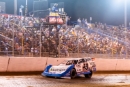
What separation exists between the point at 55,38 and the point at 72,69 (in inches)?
252

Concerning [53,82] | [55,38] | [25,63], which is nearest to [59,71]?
[53,82]

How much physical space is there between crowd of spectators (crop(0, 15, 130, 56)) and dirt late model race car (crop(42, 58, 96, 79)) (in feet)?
12.5

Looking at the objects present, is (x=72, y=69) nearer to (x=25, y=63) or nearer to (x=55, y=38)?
(x=25, y=63)

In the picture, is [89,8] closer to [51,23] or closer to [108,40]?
[108,40]

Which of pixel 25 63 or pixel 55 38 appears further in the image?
pixel 55 38

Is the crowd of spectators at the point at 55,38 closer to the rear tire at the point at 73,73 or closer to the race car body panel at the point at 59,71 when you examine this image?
the race car body panel at the point at 59,71

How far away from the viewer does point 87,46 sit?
2225 cm

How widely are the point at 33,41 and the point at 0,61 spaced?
337cm

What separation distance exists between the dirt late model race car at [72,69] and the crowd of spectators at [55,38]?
3.82m

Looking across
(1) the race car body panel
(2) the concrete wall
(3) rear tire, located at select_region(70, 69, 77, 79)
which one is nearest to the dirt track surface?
(1) the race car body panel

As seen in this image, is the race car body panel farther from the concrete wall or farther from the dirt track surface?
the concrete wall

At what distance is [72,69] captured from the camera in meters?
15.8

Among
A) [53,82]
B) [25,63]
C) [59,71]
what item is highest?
[25,63]

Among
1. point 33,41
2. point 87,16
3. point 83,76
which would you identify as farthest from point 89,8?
point 83,76
